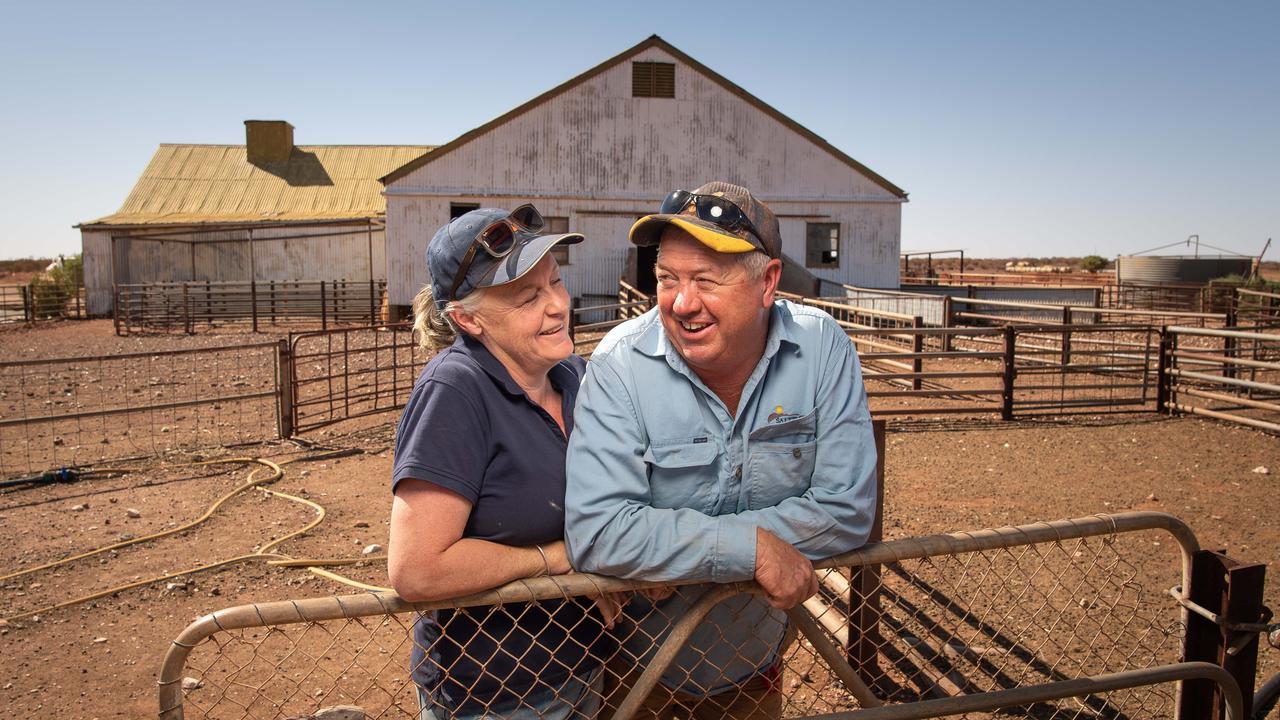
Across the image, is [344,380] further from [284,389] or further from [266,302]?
[266,302]

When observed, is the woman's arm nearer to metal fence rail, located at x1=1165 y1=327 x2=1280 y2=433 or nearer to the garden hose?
the garden hose

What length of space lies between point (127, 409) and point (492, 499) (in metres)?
8.47

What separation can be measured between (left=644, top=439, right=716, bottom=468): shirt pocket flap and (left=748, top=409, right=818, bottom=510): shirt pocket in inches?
4.2

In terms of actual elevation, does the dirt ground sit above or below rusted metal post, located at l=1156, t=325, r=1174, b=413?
below

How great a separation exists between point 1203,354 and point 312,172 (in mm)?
27818

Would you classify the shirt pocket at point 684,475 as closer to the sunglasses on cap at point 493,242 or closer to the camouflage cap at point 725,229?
the camouflage cap at point 725,229

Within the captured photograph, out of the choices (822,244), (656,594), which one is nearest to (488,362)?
(656,594)

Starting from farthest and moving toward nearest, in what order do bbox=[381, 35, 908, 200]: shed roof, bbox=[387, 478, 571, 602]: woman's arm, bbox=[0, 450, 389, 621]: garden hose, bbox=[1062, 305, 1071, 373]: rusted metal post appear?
bbox=[381, 35, 908, 200]: shed roof
bbox=[1062, 305, 1071, 373]: rusted metal post
bbox=[0, 450, 389, 621]: garden hose
bbox=[387, 478, 571, 602]: woman's arm

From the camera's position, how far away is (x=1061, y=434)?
9.77m

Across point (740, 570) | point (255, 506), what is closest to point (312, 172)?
point (255, 506)

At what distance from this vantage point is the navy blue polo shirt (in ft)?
6.16

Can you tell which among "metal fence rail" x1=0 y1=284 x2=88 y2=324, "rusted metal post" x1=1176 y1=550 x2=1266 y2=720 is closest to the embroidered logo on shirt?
"rusted metal post" x1=1176 y1=550 x2=1266 y2=720

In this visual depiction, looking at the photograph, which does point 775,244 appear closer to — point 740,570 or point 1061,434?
point 740,570

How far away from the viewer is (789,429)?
203cm
